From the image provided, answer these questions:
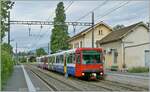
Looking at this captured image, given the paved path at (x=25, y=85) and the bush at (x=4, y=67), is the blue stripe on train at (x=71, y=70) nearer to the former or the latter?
the paved path at (x=25, y=85)

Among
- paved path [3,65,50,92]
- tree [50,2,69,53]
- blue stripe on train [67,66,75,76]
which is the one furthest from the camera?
tree [50,2,69,53]

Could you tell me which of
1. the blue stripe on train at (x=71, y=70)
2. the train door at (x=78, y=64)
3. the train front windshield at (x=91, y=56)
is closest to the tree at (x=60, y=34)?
the blue stripe on train at (x=71, y=70)

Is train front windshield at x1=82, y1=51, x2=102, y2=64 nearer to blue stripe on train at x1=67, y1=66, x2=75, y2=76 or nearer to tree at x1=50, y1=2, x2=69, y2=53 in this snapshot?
blue stripe on train at x1=67, y1=66, x2=75, y2=76

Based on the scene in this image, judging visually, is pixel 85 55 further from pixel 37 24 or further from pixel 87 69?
pixel 37 24

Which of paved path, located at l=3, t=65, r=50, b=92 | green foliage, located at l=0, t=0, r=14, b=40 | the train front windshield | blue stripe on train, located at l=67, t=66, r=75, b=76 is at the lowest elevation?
paved path, located at l=3, t=65, r=50, b=92

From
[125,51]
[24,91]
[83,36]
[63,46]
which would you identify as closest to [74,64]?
[24,91]

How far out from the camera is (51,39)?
98.6 m

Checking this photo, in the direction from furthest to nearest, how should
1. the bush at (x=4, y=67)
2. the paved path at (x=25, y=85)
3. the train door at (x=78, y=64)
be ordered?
the train door at (x=78, y=64)
the bush at (x=4, y=67)
the paved path at (x=25, y=85)

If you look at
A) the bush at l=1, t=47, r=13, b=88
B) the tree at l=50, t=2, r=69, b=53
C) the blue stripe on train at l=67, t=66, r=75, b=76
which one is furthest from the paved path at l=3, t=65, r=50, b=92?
the tree at l=50, t=2, r=69, b=53

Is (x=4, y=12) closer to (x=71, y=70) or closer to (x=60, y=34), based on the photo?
(x=71, y=70)

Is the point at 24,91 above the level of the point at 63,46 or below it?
below

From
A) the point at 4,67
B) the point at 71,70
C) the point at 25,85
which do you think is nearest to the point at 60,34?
the point at 71,70

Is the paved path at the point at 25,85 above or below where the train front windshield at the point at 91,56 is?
below

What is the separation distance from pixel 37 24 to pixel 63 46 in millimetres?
40961
